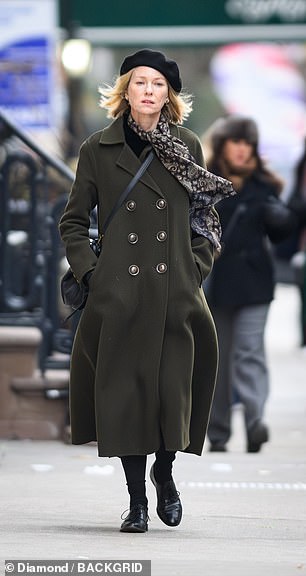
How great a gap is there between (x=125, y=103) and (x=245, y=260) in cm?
350

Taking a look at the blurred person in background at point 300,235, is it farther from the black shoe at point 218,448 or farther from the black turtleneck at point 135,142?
the black turtleneck at point 135,142

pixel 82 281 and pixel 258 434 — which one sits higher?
pixel 82 281

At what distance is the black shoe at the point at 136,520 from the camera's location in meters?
6.30

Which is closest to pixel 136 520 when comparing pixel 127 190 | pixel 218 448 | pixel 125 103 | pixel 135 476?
pixel 135 476

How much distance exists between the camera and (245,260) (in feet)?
32.1


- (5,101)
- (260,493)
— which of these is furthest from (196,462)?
(5,101)

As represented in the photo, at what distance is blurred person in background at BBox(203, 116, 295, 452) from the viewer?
970 cm

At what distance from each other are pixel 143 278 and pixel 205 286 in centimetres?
370

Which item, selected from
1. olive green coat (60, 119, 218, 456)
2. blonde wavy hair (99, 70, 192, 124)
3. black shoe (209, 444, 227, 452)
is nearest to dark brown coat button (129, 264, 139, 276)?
olive green coat (60, 119, 218, 456)

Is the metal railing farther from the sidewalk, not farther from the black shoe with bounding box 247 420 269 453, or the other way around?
the black shoe with bounding box 247 420 269 453

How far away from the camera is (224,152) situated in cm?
979

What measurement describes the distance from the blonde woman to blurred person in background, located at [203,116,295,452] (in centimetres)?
337

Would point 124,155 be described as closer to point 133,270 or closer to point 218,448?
point 133,270

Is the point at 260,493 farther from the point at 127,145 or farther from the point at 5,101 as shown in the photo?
the point at 5,101
